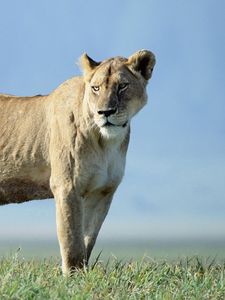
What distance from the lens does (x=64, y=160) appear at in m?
8.40

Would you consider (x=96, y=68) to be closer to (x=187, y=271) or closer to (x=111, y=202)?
(x=111, y=202)

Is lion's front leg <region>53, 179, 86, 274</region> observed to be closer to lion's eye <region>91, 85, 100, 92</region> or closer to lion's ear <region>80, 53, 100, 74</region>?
lion's eye <region>91, 85, 100, 92</region>

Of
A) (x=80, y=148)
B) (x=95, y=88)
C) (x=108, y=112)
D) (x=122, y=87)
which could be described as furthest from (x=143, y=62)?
(x=80, y=148)

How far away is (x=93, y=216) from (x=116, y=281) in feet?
4.60

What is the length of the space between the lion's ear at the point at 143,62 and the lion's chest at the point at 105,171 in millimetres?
890

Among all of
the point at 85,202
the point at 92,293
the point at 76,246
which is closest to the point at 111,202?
the point at 85,202

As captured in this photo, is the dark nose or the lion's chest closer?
the dark nose

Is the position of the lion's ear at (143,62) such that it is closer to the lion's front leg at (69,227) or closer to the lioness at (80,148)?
the lioness at (80,148)

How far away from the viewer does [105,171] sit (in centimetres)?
841

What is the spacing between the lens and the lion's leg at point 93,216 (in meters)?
8.84

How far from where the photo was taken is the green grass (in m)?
6.54

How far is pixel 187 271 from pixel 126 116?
179 centimetres

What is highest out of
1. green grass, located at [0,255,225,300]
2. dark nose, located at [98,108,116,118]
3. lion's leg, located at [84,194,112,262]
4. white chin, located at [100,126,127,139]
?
dark nose, located at [98,108,116,118]

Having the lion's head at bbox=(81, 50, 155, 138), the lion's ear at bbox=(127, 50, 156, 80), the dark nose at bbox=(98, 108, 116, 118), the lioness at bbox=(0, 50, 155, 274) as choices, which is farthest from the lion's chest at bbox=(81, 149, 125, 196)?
the lion's ear at bbox=(127, 50, 156, 80)
